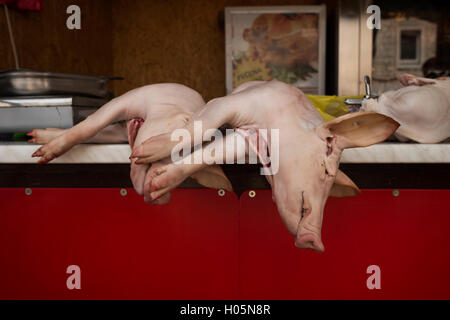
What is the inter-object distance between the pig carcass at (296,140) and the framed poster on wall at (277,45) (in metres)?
2.05

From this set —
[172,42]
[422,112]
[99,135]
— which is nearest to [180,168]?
[99,135]

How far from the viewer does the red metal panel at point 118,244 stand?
109cm

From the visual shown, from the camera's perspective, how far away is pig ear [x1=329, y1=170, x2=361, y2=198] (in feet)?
2.92

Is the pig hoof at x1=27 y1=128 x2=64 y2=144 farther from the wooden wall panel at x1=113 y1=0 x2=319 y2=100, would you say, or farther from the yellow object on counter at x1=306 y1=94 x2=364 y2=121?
the wooden wall panel at x1=113 y1=0 x2=319 y2=100

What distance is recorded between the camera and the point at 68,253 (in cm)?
112

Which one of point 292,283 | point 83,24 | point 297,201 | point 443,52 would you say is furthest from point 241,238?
point 443,52

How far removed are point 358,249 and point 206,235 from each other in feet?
1.31

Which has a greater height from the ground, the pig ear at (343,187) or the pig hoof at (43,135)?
the pig hoof at (43,135)

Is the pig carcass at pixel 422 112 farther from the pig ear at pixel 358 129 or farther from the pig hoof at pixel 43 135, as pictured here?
the pig hoof at pixel 43 135

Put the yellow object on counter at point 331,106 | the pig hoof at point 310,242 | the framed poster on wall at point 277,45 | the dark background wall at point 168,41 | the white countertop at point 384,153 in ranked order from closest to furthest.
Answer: the pig hoof at point 310,242 → the white countertop at point 384,153 → the yellow object on counter at point 331,106 → the framed poster on wall at point 277,45 → the dark background wall at point 168,41

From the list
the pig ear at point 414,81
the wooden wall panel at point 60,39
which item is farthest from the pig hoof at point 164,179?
the wooden wall panel at point 60,39

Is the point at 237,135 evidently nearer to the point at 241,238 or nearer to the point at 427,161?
the point at 241,238

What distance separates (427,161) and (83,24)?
2450 millimetres

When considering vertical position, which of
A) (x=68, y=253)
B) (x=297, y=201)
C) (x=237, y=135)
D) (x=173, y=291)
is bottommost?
(x=173, y=291)
